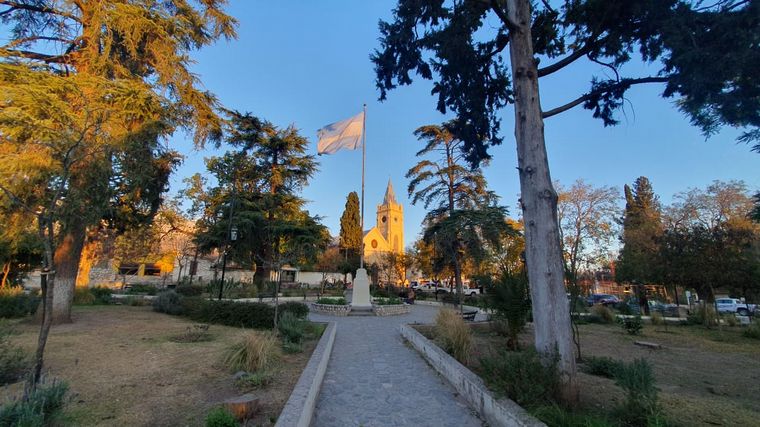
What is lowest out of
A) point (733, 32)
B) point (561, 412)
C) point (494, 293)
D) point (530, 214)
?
point (561, 412)

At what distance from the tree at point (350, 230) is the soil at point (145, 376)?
41.3m

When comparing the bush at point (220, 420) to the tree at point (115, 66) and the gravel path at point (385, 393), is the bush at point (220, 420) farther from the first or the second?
the tree at point (115, 66)

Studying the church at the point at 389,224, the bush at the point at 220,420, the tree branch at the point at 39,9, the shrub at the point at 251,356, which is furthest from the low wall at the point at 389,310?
the church at the point at 389,224

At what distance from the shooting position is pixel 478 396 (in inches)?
181

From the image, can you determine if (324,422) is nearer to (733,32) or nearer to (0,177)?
(733,32)

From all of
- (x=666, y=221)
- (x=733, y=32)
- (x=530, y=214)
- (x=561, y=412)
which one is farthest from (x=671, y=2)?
(x=666, y=221)

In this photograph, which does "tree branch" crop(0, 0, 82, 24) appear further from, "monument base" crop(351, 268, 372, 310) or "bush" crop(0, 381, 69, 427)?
"monument base" crop(351, 268, 372, 310)

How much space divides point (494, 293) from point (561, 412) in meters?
5.17

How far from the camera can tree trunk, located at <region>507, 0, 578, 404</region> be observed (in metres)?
4.68

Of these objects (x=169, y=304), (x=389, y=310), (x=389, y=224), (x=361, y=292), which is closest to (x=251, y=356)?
(x=169, y=304)

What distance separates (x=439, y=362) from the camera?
6.63 meters

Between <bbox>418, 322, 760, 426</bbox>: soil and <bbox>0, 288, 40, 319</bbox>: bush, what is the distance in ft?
45.1

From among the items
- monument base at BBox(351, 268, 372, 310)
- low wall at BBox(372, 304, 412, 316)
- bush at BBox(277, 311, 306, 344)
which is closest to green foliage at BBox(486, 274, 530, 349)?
bush at BBox(277, 311, 306, 344)

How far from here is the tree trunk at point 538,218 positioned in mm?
4680
